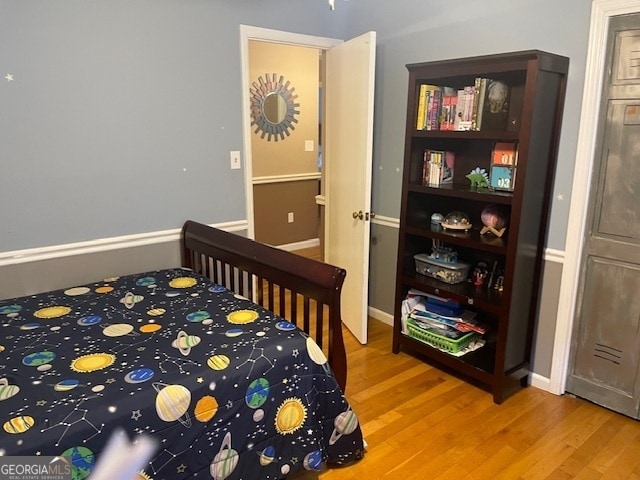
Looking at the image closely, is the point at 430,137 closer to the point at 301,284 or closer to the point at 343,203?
the point at 343,203

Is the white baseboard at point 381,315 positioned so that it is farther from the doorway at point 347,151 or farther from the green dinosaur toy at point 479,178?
the green dinosaur toy at point 479,178

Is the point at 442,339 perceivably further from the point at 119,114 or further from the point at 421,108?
the point at 119,114

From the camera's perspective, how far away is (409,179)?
279 cm

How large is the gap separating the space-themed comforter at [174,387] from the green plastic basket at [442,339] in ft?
3.04

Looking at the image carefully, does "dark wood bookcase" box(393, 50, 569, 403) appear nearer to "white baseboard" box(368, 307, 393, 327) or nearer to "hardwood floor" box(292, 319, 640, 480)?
"hardwood floor" box(292, 319, 640, 480)

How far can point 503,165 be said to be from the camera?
8.25 feet

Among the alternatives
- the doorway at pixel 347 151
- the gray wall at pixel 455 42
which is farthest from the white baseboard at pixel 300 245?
the gray wall at pixel 455 42

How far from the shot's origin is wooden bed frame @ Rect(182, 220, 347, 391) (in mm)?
1888

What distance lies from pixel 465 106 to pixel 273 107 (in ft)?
9.05

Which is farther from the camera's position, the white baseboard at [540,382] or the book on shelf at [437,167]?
the book on shelf at [437,167]

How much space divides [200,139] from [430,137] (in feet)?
4.29

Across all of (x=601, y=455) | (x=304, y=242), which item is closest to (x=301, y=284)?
(x=601, y=455)

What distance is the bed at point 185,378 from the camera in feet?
4.58

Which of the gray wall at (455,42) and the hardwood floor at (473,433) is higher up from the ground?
the gray wall at (455,42)
